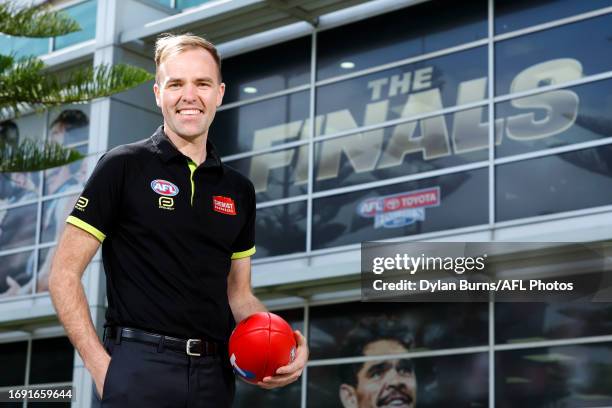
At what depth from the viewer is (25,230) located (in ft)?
63.6

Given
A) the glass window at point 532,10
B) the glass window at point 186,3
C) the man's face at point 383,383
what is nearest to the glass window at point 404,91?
the glass window at point 532,10

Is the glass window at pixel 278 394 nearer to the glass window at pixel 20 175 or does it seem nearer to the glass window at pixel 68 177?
the glass window at pixel 68 177

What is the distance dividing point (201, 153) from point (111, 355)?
0.75m

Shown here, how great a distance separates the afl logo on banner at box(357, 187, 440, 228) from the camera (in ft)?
48.4

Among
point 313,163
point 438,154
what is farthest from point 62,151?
point 438,154

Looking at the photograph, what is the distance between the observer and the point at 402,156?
1520cm

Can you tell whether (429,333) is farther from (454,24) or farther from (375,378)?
(454,24)

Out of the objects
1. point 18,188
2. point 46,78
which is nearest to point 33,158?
point 46,78

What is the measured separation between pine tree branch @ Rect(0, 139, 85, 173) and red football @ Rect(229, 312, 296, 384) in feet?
41.0

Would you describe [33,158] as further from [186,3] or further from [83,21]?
[186,3]

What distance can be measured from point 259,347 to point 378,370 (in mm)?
11735

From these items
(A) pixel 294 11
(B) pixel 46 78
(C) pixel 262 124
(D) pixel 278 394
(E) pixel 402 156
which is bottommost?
(D) pixel 278 394

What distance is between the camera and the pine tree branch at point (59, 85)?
49.9 ft

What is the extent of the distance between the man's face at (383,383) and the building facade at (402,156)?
31 millimetres
